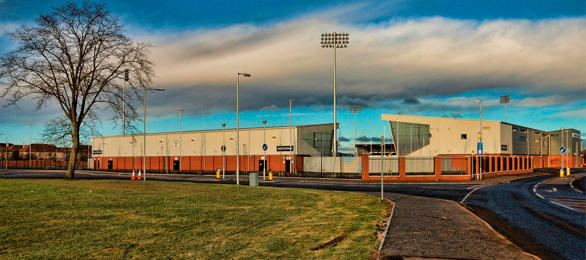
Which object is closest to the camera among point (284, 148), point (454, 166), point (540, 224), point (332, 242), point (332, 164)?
point (332, 242)

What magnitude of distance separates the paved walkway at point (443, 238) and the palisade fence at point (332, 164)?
34643 mm

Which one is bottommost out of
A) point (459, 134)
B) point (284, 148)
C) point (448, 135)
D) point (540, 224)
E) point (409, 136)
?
point (540, 224)

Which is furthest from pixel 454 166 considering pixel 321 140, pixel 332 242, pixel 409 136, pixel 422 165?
pixel 332 242

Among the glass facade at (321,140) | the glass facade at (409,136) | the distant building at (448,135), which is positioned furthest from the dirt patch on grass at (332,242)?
the glass facade at (409,136)

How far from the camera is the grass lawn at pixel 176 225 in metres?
9.04

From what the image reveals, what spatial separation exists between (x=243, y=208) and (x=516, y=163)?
59639 millimetres

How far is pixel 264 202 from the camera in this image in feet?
58.7

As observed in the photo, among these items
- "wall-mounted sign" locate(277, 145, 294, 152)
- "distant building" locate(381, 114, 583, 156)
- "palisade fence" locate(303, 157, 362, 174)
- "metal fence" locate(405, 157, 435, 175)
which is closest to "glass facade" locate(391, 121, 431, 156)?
"distant building" locate(381, 114, 583, 156)

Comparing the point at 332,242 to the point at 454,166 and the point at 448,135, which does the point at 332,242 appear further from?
the point at 448,135

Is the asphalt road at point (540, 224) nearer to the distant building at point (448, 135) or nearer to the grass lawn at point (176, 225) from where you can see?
the grass lawn at point (176, 225)

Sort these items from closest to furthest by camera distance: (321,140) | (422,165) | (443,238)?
(443,238), (422,165), (321,140)

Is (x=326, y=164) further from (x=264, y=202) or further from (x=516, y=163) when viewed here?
(x=264, y=202)

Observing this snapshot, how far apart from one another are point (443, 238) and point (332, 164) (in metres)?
42.1

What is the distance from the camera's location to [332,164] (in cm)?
5297
